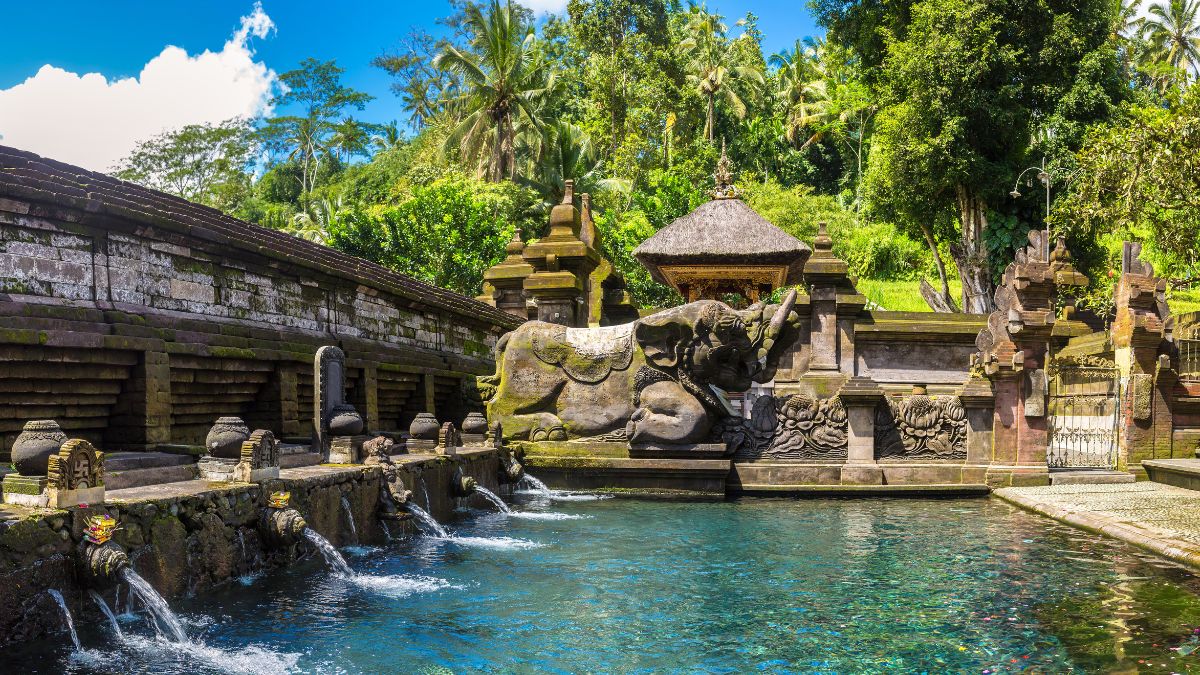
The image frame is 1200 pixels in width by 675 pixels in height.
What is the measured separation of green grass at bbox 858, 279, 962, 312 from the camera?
35906 millimetres

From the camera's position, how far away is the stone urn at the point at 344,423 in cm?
947

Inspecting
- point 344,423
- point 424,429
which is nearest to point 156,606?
point 344,423

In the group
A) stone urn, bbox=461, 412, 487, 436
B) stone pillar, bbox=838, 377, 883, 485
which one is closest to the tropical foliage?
stone pillar, bbox=838, 377, 883, 485

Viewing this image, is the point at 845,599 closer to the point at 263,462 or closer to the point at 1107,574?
the point at 1107,574

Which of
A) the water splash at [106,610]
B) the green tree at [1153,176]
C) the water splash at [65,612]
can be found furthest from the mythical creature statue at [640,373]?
the water splash at [65,612]

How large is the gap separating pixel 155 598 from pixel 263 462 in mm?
1774

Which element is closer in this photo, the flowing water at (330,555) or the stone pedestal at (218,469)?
the stone pedestal at (218,469)

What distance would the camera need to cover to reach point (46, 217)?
8.45 m

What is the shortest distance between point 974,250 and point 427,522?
881 inches

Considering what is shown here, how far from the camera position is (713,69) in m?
43.0

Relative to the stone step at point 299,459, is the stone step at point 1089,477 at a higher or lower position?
lower

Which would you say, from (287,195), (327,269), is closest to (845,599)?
(327,269)

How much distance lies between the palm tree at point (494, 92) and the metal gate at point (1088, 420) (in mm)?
23235

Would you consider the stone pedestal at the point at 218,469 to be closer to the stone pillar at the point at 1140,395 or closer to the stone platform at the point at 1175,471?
the stone platform at the point at 1175,471
